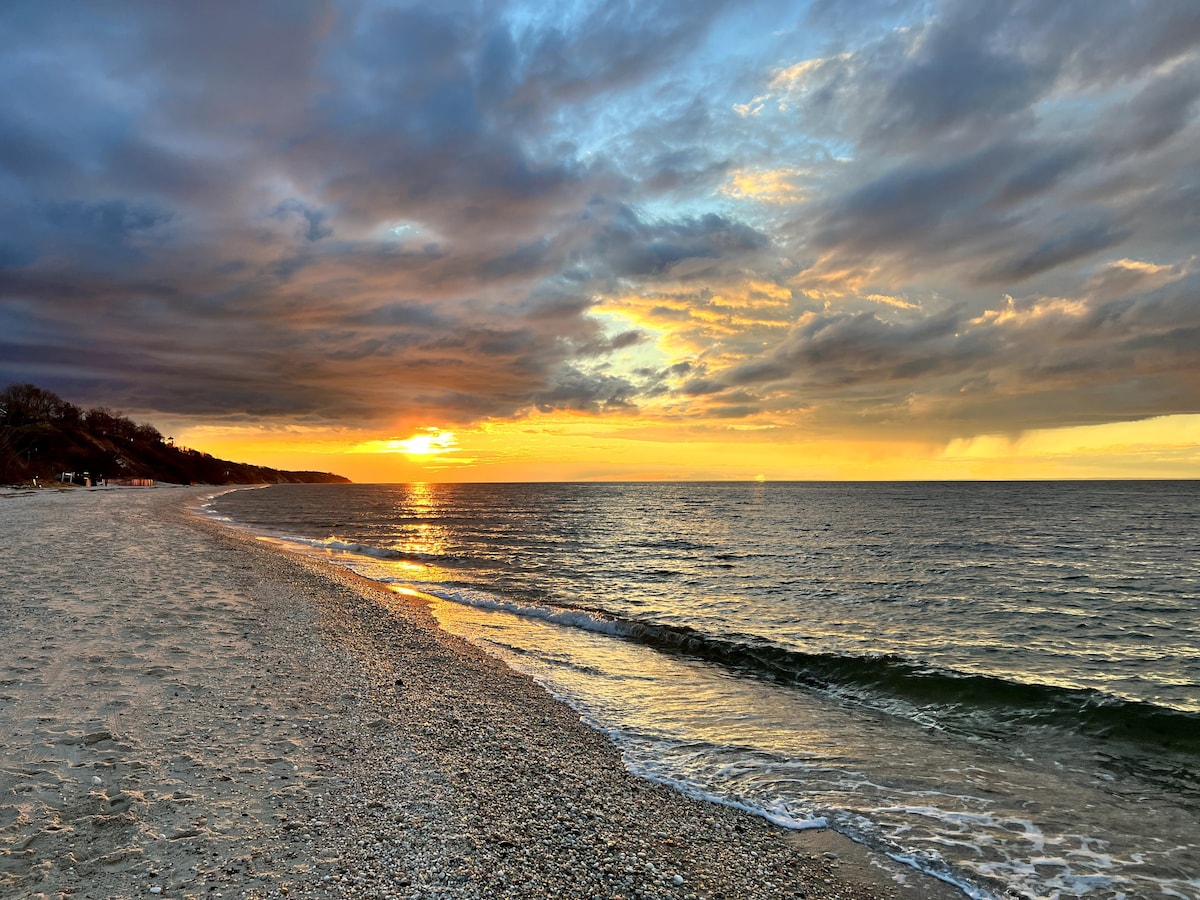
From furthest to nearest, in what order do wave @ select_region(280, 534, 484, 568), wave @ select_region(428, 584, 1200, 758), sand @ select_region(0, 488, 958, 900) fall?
1. wave @ select_region(280, 534, 484, 568)
2. wave @ select_region(428, 584, 1200, 758)
3. sand @ select_region(0, 488, 958, 900)

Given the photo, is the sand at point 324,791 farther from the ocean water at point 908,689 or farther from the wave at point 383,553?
the wave at point 383,553

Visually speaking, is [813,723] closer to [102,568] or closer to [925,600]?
[925,600]

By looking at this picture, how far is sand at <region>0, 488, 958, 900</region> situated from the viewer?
19.3ft

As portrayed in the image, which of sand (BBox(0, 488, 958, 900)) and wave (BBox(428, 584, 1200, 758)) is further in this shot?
wave (BBox(428, 584, 1200, 758))

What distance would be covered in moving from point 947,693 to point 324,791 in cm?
1388

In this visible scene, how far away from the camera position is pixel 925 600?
2667 centimetres

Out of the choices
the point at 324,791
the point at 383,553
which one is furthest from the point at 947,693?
the point at 383,553

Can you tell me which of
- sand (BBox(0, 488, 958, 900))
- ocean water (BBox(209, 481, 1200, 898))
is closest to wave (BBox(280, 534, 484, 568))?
ocean water (BBox(209, 481, 1200, 898))

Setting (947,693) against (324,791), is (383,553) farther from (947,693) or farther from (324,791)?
(324,791)

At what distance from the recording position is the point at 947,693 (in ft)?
48.2

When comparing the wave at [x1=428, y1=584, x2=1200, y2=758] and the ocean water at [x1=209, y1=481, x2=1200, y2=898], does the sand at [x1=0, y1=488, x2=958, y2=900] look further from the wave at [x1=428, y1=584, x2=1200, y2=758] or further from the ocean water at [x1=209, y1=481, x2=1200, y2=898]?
the wave at [x1=428, y1=584, x2=1200, y2=758]

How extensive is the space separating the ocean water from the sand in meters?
1.27

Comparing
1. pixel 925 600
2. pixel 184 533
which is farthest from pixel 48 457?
pixel 925 600

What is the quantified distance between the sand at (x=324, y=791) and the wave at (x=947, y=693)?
6.74 m
